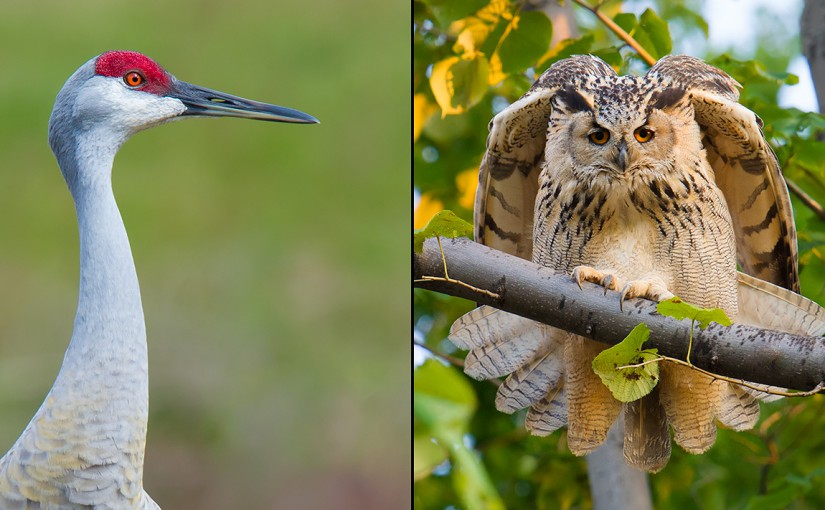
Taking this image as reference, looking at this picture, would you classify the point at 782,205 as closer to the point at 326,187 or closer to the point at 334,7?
the point at 326,187

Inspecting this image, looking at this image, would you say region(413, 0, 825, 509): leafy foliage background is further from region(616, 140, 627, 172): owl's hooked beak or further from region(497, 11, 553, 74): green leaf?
region(616, 140, 627, 172): owl's hooked beak

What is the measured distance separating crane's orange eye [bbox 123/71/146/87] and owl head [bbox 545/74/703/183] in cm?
79

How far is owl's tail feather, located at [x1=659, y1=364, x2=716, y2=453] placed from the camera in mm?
1780

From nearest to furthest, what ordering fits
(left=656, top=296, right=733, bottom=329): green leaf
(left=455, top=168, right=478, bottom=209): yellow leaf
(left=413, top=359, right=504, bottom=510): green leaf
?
(left=413, top=359, right=504, bottom=510): green leaf, (left=656, top=296, right=733, bottom=329): green leaf, (left=455, top=168, right=478, bottom=209): yellow leaf

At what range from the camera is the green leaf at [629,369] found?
141 cm

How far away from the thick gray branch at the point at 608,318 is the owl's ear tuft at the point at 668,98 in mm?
317

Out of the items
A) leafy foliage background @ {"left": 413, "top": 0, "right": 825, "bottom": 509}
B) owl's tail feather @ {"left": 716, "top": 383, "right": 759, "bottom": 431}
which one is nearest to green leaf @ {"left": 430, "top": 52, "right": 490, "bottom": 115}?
leafy foliage background @ {"left": 413, "top": 0, "right": 825, "bottom": 509}

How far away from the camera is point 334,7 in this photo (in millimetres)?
5078

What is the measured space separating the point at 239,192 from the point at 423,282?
2.96 meters

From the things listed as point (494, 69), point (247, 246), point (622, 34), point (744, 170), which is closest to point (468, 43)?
point (494, 69)

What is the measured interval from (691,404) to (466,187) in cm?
99

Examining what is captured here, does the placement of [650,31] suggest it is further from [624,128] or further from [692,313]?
[692,313]

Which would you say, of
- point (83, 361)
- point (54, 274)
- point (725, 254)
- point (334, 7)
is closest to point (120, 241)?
point (83, 361)

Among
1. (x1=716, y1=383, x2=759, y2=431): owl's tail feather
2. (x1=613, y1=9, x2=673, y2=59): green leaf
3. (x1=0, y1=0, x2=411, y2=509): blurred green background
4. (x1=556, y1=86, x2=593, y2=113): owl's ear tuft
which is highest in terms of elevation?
(x1=613, y1=9, x2=673, y2=59): green leaf
